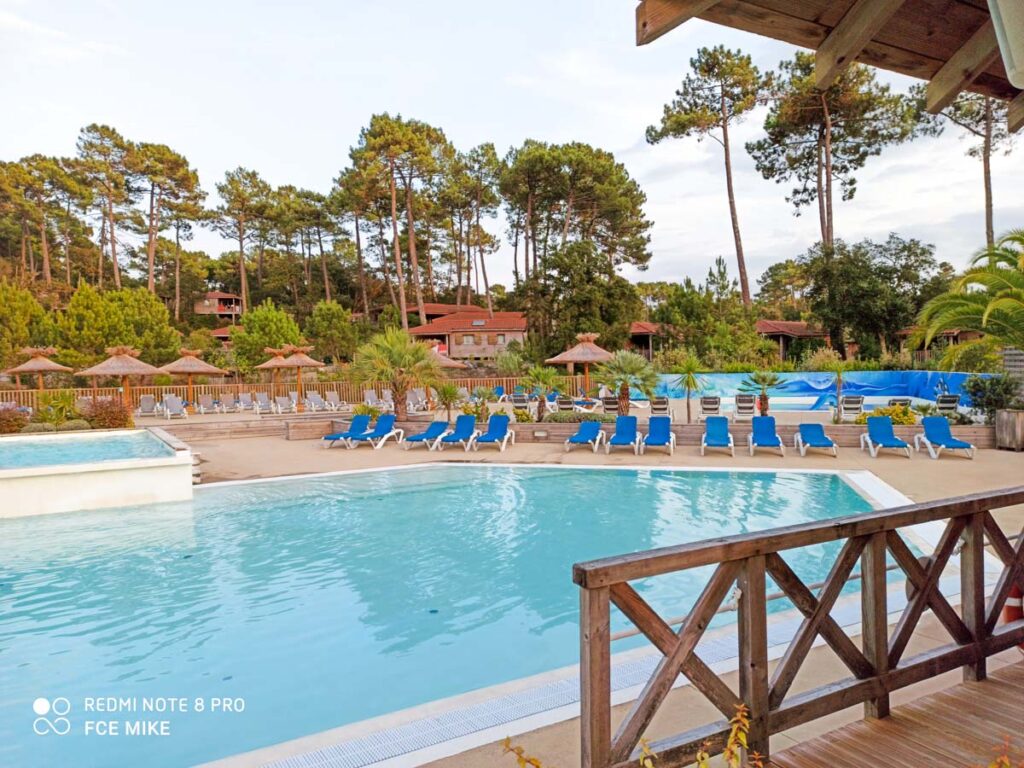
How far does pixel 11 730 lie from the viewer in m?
3.87

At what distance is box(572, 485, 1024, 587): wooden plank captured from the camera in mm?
2041

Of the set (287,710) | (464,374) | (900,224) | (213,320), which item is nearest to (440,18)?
(287,710)

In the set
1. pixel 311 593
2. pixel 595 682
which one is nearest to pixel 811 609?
pixel 595 682

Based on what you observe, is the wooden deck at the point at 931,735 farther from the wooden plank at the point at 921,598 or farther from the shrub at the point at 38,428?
the shrub at the point at 38,428

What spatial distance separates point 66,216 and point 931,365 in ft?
157

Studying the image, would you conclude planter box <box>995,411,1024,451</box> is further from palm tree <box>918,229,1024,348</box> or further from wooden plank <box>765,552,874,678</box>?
wooden plank <box>765,552,874,678</box>

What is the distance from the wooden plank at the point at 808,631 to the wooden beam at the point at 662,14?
1.98 m

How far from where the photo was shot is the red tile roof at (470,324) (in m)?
41.9

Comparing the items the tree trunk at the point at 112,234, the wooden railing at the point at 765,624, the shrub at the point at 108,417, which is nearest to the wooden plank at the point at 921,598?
the wooden railing at the point at 765,624

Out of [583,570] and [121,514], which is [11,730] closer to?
[583,570]

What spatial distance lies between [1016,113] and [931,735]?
2.41m

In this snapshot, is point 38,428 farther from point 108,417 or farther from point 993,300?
point 993,300

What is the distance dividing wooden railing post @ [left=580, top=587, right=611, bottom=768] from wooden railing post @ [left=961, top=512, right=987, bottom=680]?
192 cm

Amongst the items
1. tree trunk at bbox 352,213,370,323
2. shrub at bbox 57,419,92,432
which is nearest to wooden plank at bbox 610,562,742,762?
shrub at bbox 57,419,92,432
